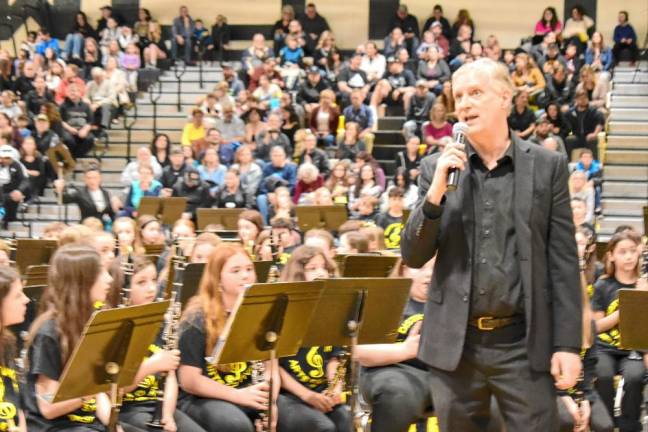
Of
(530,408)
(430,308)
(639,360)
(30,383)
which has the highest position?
(430,308)

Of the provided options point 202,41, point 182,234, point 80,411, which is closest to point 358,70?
point 202,41

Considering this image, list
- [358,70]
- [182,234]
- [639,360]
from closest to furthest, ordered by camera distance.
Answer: [639,360] < [182,234] < [358,70]

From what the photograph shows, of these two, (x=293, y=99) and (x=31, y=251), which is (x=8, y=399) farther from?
(x=293, y=99)

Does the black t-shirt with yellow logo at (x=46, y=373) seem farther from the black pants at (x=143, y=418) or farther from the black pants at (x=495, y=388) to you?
the black pants at (x=495, y=388)

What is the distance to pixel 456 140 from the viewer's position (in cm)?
375

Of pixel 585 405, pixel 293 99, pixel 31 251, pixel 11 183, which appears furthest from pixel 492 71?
pixel 293 99

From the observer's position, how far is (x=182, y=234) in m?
9.82

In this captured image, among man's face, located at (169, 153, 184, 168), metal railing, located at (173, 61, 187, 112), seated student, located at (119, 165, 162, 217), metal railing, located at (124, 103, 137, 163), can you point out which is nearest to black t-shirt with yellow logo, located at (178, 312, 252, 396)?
seated student, located at (119, 165, 162, 217)

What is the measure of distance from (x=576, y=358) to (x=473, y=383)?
1.16 feet

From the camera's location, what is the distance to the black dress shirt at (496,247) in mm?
3732

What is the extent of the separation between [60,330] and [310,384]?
178cm

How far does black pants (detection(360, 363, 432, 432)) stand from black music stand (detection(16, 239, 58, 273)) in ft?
11.5

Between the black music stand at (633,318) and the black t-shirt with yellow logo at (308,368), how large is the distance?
1.67 meters

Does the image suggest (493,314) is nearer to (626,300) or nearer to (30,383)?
(30,383)
